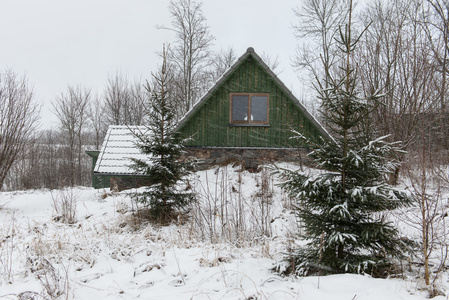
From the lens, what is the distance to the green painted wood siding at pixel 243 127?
10039 millimetres

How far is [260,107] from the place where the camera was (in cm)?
1018

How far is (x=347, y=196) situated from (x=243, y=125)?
6.98 meters

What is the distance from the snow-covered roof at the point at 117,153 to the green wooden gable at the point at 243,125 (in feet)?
6.57

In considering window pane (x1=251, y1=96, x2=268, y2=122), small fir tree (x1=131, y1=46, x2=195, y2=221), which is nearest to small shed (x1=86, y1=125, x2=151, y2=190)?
small fir tree (x1=131, y1=46, x2=195, y2=221)

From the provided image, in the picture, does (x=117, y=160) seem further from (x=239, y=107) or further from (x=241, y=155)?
(x=239, y=107)

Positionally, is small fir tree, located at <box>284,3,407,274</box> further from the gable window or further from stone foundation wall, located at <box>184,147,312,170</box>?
the gable window

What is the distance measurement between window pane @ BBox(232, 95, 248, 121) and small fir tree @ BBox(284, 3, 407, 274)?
22.1ft

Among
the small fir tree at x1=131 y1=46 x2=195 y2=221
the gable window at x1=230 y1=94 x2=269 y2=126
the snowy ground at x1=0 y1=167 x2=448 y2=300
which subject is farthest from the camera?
the gable window at x1=230 y1=94 x2=269 y2=126

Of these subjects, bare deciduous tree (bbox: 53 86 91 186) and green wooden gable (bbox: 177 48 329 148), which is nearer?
green wooden gable (bbox: 177 48 329 148)

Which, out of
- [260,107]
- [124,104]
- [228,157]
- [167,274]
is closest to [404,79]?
[260,107]

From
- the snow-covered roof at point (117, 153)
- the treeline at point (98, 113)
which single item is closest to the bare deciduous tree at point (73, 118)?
the treeline at point (98, 113)

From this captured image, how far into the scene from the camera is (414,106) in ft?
24.1

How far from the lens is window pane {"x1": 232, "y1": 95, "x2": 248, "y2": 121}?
10203 millimetres

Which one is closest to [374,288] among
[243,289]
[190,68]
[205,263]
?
[243,289]
